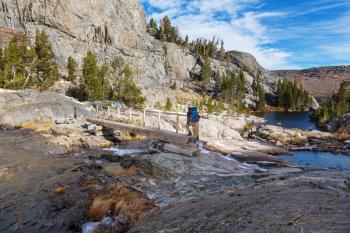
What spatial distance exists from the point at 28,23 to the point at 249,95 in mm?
94625

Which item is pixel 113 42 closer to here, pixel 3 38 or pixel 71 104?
pixel 3 38

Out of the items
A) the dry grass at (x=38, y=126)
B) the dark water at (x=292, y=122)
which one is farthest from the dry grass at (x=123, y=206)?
the dark water at (x=292, y=122)

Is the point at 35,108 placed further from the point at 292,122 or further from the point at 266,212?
the point at 292,122

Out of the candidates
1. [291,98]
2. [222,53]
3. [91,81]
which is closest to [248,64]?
[222,53]

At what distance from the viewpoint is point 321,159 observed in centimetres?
2778

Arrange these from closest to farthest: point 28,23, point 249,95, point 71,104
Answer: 1. point 71,104
2. point 28,23
3. point 249,95

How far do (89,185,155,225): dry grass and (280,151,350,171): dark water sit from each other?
60.1 ft

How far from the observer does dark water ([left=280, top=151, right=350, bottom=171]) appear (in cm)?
2480

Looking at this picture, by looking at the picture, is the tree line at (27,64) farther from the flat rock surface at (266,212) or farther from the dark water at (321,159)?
the flat rock surface at (266,212)

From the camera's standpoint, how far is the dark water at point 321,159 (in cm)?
2480

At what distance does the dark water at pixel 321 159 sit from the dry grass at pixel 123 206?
722 inches

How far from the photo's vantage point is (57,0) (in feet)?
342

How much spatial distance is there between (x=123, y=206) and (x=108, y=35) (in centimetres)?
11071

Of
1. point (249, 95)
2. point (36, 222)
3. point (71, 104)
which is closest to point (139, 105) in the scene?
point (71, 104)
